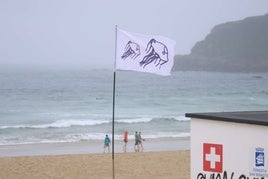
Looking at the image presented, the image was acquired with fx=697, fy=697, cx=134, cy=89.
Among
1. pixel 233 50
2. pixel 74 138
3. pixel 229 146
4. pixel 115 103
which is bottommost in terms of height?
pixel 74 138

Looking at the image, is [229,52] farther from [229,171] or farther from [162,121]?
[229,171]

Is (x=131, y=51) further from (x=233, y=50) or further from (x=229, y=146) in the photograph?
(x=233, y=50)

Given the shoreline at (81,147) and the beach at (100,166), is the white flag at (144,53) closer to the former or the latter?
the beach at (100,166)

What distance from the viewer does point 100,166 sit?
754 inches

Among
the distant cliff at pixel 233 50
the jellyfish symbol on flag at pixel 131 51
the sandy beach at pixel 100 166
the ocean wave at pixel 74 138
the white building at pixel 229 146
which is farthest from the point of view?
the distant cliff at pixel 233 50

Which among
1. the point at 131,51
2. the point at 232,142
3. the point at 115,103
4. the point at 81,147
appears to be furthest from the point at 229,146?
the point at 115,103

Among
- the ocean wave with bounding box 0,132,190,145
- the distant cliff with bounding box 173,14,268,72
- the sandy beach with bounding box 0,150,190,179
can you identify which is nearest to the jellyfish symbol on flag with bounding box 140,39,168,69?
the sandy beach with bounding box 0,150,190,179

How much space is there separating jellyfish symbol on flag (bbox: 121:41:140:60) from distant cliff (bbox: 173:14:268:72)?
120 metres

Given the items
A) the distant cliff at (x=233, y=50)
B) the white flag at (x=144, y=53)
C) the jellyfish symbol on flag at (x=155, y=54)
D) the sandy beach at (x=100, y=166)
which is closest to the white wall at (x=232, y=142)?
the white flag at (x=144, y=53)

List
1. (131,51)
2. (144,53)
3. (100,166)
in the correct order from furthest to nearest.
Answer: (100,166)
(131,51)
(144,53)

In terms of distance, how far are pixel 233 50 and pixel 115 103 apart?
68802 mm

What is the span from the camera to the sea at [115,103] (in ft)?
129

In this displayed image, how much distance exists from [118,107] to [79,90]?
77.6 feet

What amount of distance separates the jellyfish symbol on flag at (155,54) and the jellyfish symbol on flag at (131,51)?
201 millimetres
